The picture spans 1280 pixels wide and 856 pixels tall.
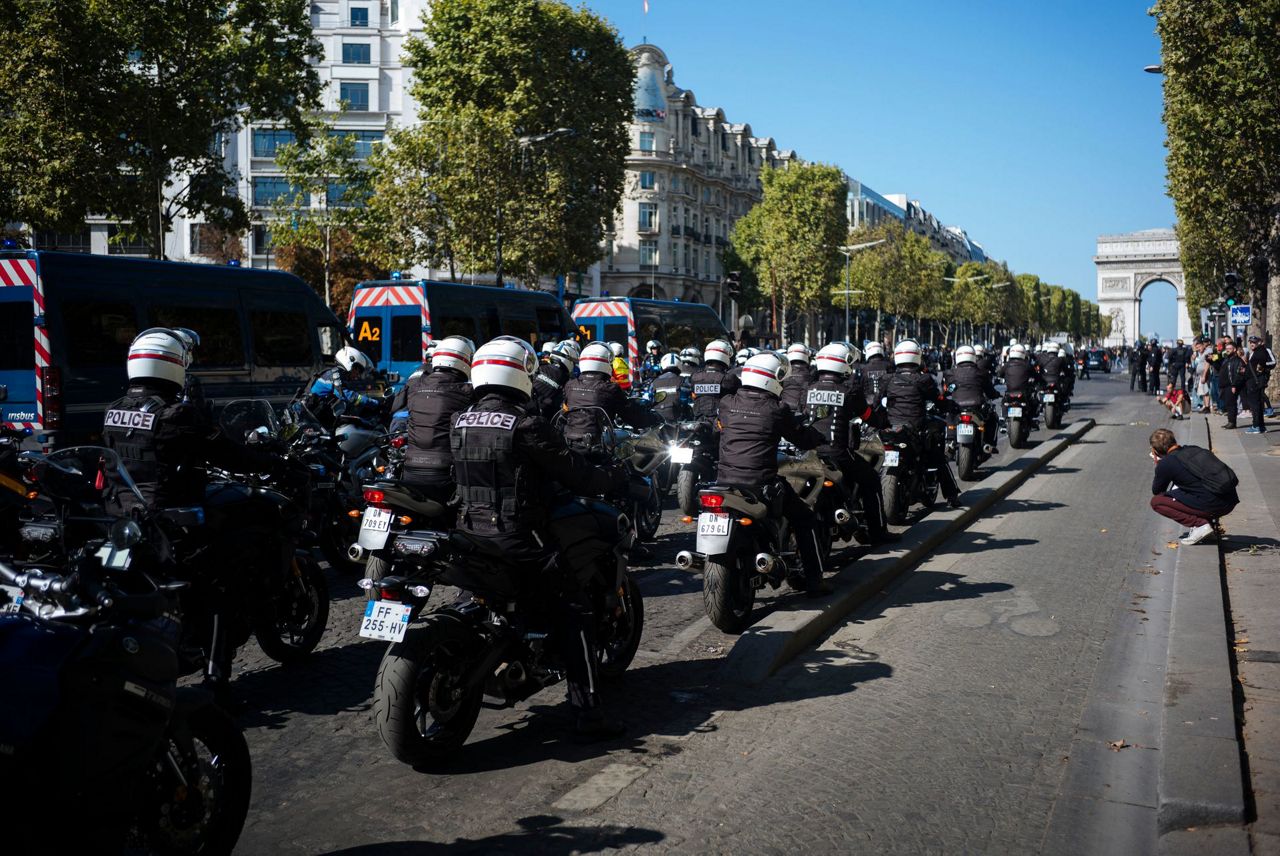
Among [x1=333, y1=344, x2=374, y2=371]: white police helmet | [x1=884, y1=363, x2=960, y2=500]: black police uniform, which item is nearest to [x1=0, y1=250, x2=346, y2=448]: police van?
[x1=333, y1=344, x2=374, y2=371]: white police helmet

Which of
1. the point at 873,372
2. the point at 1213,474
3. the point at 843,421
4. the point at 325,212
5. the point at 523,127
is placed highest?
the point at 523,127

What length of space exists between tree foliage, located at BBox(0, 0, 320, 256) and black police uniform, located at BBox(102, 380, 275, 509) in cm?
1881

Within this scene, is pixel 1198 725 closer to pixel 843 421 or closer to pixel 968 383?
pixel 843 421

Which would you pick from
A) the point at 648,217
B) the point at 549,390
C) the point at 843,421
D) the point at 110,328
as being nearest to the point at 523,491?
the point at 843,421

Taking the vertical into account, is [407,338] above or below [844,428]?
above

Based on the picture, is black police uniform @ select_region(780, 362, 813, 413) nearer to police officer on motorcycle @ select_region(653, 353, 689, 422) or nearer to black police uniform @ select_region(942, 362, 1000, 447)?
police officer on motorcycle @ select_region(653, 353, 689, 422)

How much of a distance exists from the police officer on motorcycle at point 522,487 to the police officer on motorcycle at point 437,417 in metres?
1.63

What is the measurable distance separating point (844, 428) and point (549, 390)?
2964 millimetres

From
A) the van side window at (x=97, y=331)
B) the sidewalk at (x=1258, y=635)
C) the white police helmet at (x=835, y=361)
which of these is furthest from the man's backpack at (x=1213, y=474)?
the van side window at (x=97, y=331)

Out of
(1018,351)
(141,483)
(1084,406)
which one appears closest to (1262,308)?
(1084,406)

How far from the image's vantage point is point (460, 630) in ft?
15.9

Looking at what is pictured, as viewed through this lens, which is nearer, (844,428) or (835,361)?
(844,428)

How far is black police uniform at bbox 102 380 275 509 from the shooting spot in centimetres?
562

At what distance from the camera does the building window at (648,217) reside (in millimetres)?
78688
